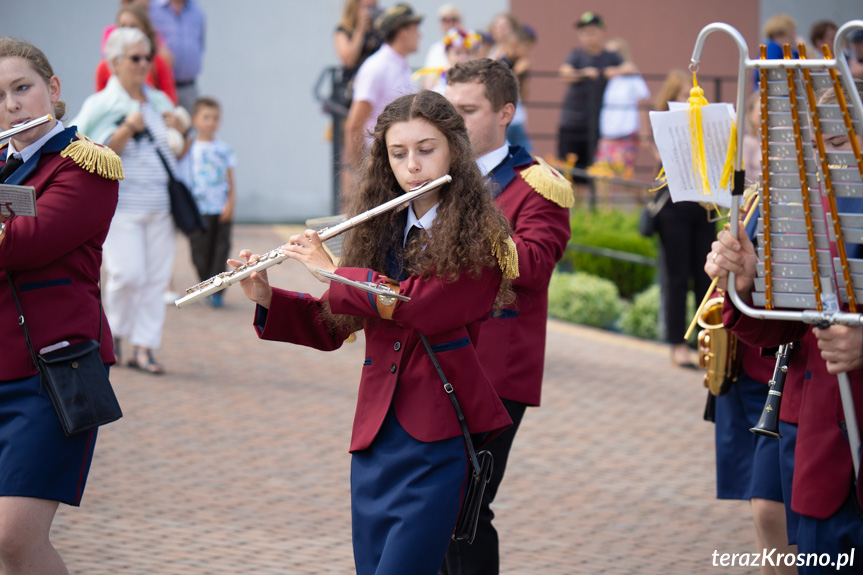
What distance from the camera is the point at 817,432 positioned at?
9.50 ft

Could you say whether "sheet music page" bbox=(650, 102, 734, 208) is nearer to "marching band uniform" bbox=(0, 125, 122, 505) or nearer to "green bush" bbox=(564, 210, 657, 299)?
"marching band uniform" bbox=(0, 125, 122, 505)

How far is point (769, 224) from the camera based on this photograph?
8.43ft

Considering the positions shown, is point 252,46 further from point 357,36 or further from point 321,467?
point 321,467

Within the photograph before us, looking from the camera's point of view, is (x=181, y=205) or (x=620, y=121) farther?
(x=620, y=121)

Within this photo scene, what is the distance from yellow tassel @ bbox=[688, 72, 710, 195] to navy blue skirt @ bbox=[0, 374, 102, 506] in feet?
6.30

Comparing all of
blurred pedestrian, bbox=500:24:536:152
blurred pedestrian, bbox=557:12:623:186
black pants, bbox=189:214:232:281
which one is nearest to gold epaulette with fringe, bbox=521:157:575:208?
black pants, bbox=189:214:232:281

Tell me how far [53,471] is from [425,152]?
1.40 metres

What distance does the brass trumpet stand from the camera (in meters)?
3.86

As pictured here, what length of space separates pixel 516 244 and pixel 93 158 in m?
1.41

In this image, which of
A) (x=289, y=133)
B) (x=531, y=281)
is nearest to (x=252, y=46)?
(x=289, y=133)

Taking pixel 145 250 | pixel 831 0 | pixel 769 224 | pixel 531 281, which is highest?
pixel 831 0

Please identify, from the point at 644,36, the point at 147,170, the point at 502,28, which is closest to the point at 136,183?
the point at 147,170

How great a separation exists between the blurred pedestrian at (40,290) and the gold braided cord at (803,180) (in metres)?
1.97

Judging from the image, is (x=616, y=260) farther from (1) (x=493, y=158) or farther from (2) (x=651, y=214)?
(1) (x=493, y=158)
